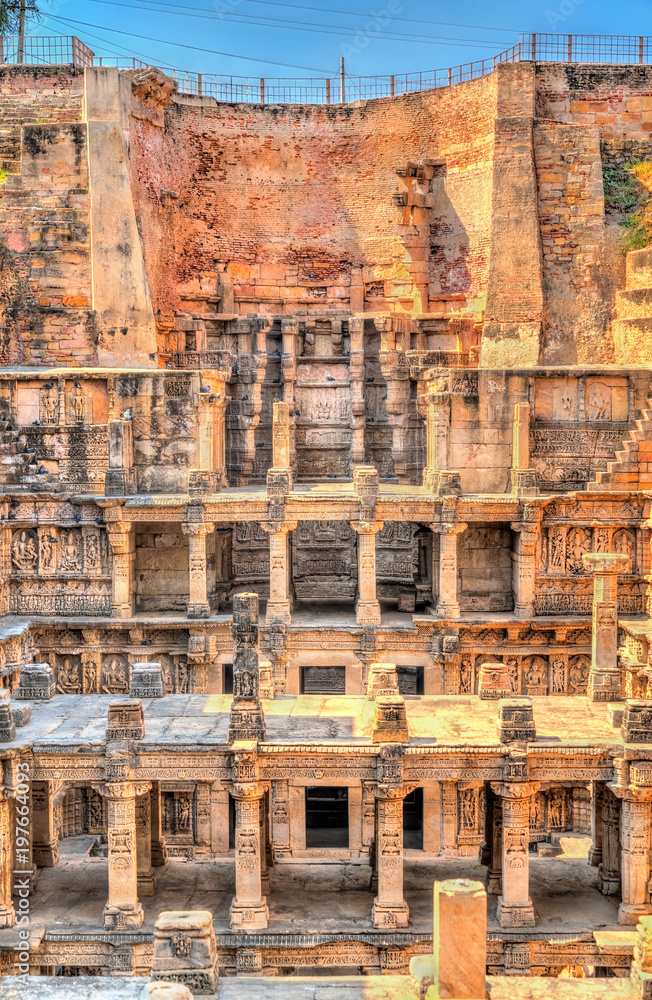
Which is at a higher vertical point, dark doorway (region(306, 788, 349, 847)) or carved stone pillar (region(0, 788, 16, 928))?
carved stone pillar (region(0, 788, 16, 928))

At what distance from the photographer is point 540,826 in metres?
24.4

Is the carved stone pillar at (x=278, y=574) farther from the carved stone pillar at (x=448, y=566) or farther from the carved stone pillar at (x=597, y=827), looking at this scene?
the carved stone pillar at (x=597, y=827)

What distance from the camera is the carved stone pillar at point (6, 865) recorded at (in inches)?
691

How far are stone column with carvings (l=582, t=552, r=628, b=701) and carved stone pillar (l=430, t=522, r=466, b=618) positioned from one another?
4.14m

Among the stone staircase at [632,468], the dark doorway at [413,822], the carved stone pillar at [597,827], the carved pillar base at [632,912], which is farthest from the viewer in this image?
the stone staircase at [632,468]

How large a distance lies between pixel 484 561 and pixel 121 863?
1196 cm

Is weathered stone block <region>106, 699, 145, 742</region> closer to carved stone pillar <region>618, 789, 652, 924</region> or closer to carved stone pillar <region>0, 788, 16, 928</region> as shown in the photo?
carved stone pillar <region>0, 788, 16, 928</region>

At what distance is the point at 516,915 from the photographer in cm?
1762

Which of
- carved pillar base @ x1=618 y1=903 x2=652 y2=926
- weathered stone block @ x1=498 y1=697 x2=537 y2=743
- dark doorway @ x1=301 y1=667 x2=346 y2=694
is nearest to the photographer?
carved pillar base @ x1=618 y1=903 x2=652 y2=926

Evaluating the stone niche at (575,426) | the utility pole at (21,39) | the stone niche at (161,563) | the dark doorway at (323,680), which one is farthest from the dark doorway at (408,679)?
the utility pole at (21,39)

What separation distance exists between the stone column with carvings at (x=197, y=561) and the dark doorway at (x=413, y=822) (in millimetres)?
5887

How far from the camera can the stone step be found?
28.5 m

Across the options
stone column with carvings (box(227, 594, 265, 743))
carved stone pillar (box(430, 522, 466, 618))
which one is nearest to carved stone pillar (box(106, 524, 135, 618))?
carved stone pillar (box(430, 522, 466, 618))

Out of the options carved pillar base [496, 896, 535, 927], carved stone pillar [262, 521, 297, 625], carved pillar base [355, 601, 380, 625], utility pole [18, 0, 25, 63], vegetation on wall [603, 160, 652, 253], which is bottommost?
carved pillar base [496, 896, 535, 927]
